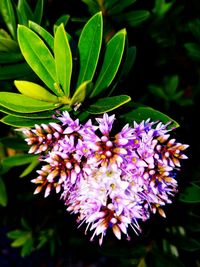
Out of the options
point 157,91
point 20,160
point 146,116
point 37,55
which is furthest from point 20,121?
point 157,91

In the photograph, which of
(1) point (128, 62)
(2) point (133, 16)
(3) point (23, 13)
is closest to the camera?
(1) point (128, 62)

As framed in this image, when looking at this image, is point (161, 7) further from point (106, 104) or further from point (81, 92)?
point (81, 92)

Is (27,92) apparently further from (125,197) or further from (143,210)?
(143,210)

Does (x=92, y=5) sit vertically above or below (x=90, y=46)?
above

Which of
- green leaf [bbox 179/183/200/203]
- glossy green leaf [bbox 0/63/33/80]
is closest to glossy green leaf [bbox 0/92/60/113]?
glossy green leaf [bbox 0/63/33/80]

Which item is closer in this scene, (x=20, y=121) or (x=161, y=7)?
(x=20, y=121)

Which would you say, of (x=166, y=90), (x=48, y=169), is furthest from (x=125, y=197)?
(x=166, y=90)

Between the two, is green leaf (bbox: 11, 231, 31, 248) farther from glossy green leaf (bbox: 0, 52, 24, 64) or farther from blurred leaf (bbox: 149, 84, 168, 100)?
glossy green leaf (bbox: 0, 52, 24, 64)
